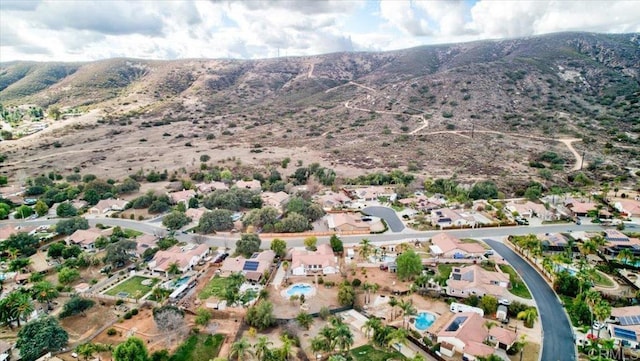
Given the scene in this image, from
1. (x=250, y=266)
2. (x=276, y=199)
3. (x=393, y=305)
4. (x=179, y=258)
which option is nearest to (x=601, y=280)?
(x=393, y=305)

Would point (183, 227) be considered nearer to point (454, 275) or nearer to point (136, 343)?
point (136, 343)

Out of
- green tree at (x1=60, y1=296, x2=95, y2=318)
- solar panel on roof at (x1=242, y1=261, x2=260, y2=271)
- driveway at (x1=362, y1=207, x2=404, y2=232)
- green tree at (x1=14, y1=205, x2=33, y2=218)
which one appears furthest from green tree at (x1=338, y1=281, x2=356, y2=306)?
green tree at (x1=14, y1=205, x2=33, y2=218)

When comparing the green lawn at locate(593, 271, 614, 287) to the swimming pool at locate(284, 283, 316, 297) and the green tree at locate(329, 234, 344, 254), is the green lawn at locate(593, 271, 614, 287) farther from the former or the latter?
the swimming pool at locate(284, 283, 316, 297)

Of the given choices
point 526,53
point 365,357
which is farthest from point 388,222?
point 526,53

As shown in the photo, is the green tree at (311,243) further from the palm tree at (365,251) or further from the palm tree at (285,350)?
the palm tree at (285,350)

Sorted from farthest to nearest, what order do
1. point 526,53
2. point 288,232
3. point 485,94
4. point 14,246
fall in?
point 526,53, point 485,94, point 288,232, point 14,246

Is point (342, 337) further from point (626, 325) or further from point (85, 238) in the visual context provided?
point (85, 238)
